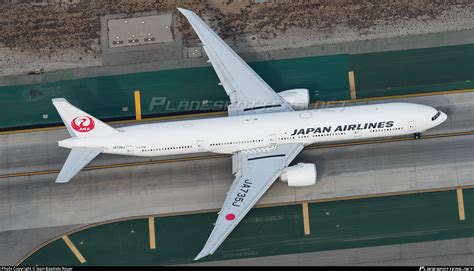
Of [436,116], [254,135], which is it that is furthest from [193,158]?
[436,116]

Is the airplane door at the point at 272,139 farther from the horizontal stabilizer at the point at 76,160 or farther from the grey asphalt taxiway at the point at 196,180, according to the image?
the horizontal stabilizer at the point at 76,160

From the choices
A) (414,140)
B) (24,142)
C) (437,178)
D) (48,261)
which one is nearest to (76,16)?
(24,142)

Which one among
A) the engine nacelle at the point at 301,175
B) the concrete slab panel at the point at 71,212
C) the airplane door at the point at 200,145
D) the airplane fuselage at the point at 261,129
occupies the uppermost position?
the airplane fuselage at the point at 261,129

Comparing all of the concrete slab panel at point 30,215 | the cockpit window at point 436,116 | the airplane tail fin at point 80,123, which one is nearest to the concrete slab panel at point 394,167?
the cockpit window at point 436,116

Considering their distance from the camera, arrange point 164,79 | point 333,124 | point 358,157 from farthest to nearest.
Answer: point 164,79
point 358,157
point 333,124

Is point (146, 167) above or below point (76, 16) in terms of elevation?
below

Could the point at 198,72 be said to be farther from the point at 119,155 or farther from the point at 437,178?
the point at 437,178
